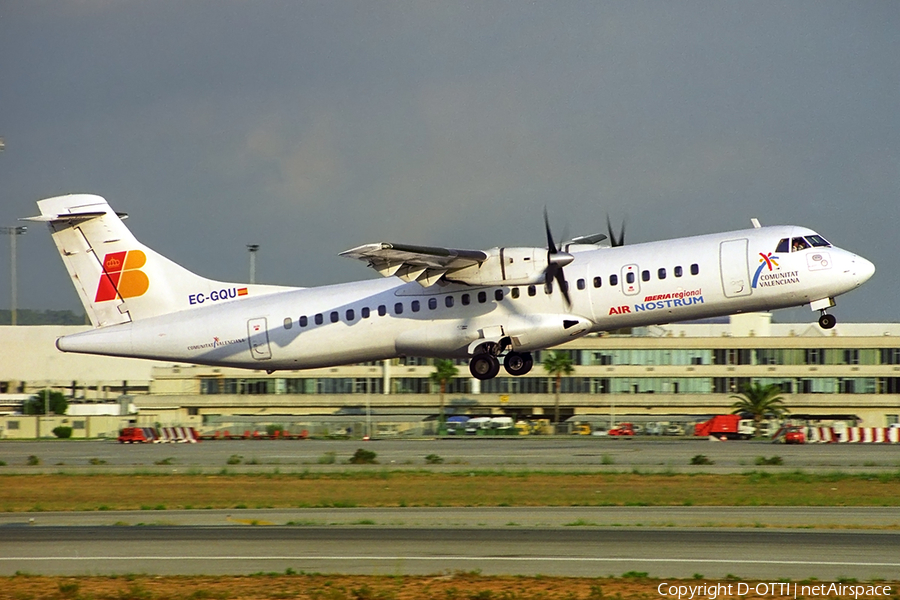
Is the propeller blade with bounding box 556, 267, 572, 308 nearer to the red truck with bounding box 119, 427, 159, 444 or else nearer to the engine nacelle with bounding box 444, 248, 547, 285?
the engine nacelle with bounding box 444, 248, 547, 285

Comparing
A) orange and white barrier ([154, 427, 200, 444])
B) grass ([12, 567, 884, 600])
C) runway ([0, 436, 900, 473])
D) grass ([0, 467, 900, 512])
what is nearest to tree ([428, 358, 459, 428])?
orange and white barrier ([154, 427, 200, 444])

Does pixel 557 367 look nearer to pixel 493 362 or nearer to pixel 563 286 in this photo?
pixel 493 362

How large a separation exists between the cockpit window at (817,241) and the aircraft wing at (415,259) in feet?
28.1

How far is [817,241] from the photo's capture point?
26766 millimetres

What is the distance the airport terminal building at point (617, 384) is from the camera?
268ft

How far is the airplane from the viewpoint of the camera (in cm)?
2669

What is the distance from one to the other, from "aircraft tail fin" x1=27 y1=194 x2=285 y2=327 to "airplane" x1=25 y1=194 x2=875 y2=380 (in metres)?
0.03

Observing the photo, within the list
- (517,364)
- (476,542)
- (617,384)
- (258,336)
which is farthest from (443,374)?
(476,542)

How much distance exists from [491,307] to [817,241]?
8.92 m

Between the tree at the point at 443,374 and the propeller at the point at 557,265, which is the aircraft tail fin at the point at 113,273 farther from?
the tree at the point at 443,374

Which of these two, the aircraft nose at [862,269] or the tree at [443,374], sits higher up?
the aircraft nose at [862,269]

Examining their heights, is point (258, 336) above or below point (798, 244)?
below

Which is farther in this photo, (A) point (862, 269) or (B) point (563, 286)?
(B) point (563, 286)

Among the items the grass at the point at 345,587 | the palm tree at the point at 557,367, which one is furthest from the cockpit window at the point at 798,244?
the palm tree at the point at 557,367
